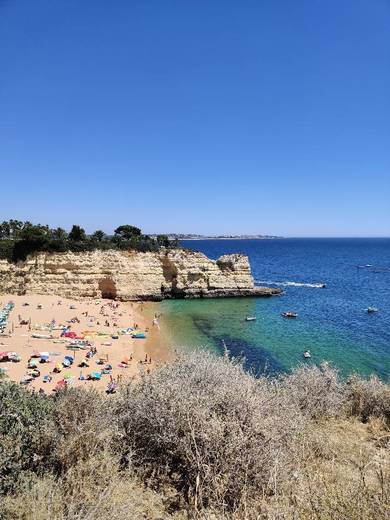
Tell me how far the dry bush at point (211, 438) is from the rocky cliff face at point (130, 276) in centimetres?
3463

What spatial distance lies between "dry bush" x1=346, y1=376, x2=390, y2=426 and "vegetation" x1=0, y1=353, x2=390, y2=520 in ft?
7.94

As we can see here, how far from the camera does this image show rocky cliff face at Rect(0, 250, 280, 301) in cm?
3950

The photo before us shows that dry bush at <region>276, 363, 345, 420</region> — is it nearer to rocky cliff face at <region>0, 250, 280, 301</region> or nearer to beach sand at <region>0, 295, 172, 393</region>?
beach sand at <region>0, 295, 172, 393</region>

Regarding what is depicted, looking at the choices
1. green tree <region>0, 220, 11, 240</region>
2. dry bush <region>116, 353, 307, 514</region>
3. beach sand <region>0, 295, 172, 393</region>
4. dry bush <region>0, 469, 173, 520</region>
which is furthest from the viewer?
green tree <region>0, 220, 11, 240</region>

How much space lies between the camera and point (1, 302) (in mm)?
34562

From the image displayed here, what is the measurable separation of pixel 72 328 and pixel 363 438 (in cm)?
2571

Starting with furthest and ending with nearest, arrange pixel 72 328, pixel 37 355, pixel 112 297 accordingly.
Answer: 1. pixel 112 297
2. pixel 72 328
3. pixel 37 355

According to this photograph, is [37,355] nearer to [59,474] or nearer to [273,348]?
[273,348]

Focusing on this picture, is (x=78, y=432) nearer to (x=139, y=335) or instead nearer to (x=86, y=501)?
(x=86, y=501)

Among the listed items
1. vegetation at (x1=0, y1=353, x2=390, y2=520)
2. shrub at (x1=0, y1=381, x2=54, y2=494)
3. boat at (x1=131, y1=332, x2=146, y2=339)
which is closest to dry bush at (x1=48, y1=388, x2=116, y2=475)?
vegetation at (x1=0, y1=353, x2=390, y2=520)

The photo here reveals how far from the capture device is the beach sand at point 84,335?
2068cm

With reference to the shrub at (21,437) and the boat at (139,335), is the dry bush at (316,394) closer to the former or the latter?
the shrub at (21,437)

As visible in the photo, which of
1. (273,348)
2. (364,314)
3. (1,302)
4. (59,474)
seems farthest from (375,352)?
(1,302)

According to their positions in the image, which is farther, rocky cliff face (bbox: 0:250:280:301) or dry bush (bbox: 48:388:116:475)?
rocky cliff face (bbox: 0:250:280:301)
